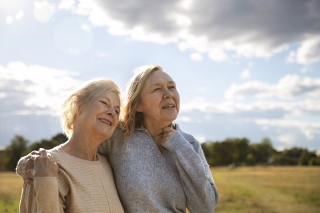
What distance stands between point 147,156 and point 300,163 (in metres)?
Answer: 95.4

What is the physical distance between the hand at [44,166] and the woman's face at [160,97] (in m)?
1.33

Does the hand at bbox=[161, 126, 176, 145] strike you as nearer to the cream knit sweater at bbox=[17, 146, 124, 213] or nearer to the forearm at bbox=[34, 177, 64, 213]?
the cream knit sweater at bbox=[17, 146, 124, 213]

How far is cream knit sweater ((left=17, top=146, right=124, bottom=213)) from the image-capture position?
324cm

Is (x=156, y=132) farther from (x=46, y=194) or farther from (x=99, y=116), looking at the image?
(x=46, y=194)

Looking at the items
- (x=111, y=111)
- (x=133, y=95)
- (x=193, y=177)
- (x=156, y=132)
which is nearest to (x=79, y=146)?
(x=111, y=111)

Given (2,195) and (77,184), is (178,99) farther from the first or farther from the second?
(2,195)

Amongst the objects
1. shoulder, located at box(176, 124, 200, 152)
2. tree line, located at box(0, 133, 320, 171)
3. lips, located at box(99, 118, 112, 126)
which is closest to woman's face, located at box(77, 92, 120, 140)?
lips, located at box(99, 118, 112, 126)

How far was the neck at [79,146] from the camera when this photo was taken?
381 cm

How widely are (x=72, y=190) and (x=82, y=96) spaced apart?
877 mm

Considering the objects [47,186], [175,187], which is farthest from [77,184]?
[175,187]

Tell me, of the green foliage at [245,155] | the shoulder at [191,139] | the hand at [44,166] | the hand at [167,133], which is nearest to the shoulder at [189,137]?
the shoulder at [191,139]

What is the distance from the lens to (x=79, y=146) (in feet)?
12.6

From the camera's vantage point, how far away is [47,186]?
10.6ft

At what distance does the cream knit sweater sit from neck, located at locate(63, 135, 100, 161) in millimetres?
67
